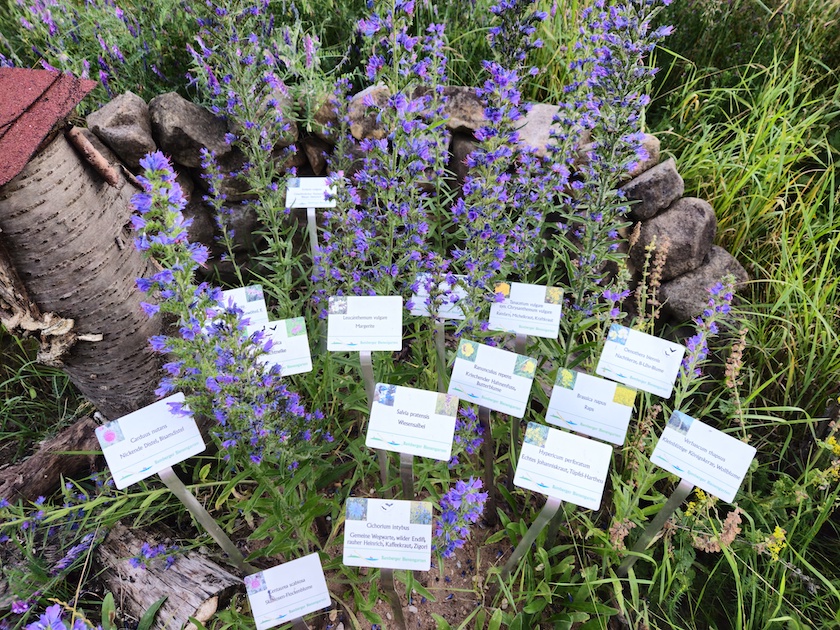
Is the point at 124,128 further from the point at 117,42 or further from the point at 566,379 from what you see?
the point at 566,379

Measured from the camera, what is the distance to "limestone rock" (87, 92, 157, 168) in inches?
116

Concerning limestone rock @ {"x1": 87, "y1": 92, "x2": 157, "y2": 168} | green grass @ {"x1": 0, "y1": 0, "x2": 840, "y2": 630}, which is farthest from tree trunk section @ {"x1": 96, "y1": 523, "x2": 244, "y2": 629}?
limestone rock @ {"x1": 87, "y1": 92, "x2": 157, "y2": 168}

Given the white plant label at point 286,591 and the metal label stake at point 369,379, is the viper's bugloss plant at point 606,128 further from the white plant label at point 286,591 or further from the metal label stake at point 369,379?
the white plant label at point 286,591

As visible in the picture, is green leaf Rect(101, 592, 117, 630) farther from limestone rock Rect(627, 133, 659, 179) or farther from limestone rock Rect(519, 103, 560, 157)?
limestone rock Rect(627, 133, 659, 179)

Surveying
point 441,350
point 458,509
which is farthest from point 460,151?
point 458,509

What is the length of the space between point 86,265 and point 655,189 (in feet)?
9.50

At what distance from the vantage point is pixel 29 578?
7.26ft

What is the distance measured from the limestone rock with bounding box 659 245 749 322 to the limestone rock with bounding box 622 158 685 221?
1.37 ft

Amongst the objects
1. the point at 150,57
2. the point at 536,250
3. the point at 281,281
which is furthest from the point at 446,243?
the point at 150,57

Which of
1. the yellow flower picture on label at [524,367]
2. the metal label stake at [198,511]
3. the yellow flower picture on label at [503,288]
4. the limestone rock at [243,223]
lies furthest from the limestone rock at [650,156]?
the metal label stake at [198,511]

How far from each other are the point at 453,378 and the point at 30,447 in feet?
9.08

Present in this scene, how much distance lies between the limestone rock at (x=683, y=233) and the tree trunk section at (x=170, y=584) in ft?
8.97

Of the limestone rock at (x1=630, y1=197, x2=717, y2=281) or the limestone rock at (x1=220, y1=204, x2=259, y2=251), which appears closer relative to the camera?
the limestone rock at (x1=630, y1=197, x2=717, y2=281)

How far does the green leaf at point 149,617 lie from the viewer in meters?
1.97
